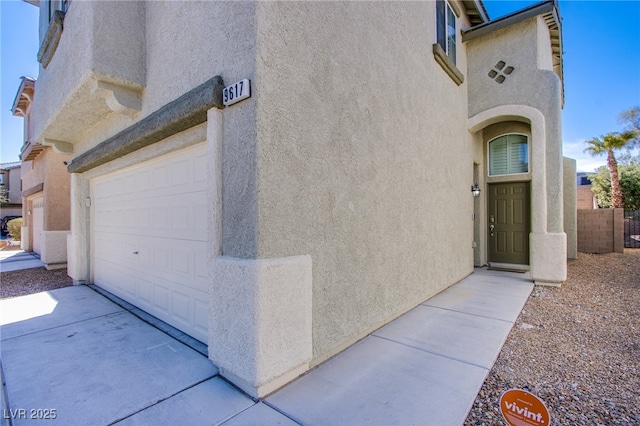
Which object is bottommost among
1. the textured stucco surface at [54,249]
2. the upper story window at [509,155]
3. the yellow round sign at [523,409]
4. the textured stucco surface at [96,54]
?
the yellow round sign at [523,409]

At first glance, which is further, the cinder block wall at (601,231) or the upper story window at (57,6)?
the cinder block wall at (601,231)

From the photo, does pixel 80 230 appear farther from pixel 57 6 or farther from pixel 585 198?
pixel 585 198

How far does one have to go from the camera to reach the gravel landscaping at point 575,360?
95.0 inches

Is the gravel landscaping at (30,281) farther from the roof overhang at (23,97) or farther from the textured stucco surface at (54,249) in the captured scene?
the roof overhang at (23,97)

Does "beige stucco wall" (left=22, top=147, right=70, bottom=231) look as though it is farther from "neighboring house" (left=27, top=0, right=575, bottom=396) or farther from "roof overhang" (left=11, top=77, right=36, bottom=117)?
"neighboring house" (left=27, top=0, right=575, bottom=396)

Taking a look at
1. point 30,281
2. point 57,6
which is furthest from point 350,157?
point 30,281

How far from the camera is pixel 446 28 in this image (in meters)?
6.73

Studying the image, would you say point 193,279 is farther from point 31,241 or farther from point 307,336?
point 31,241

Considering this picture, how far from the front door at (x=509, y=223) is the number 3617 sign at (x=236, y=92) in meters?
7.97

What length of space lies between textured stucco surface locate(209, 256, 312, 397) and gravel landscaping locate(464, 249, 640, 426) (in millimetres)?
1547

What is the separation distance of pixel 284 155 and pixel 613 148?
18498 millimetres

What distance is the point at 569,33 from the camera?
8883 millimetres

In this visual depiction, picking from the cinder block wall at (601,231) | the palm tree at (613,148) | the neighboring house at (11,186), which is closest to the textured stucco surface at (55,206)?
the cinder block wall at (601,231)

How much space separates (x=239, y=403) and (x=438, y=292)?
447cm
